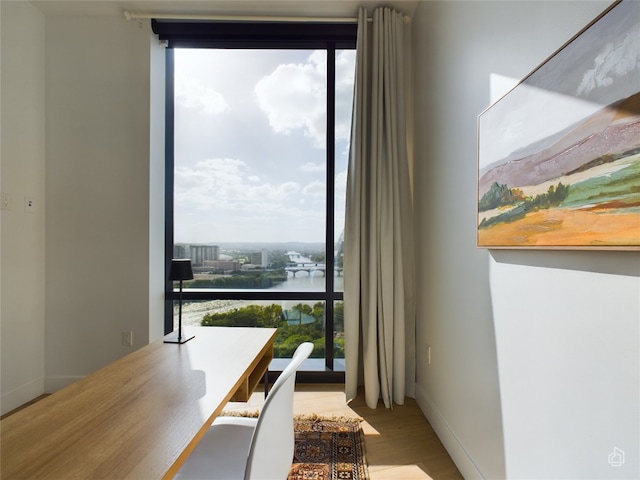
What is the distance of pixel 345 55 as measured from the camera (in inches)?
97.5

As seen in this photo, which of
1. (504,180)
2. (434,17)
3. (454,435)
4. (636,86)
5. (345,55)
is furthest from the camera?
(345,55)

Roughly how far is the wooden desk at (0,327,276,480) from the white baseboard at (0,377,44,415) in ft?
5.20

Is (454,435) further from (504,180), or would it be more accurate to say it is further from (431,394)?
(504,180)

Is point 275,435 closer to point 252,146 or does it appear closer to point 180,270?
point 180,270

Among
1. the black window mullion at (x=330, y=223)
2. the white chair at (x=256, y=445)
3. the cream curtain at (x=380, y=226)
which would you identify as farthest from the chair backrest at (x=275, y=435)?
the black window mullion at (x=330, y=223)

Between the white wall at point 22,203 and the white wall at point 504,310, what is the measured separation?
8.88ft

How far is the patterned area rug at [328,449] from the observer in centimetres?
154

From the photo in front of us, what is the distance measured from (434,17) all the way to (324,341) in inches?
91.8

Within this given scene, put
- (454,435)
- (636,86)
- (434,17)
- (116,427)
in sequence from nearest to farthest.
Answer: (636,86)
(116,427)
(454,435)
(434,17)

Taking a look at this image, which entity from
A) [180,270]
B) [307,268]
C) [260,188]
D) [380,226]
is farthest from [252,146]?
[180,270]

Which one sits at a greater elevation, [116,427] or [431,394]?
[116,427]

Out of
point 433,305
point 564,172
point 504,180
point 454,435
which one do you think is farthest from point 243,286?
point 564,172

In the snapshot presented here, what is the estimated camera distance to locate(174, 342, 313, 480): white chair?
79 centimetres

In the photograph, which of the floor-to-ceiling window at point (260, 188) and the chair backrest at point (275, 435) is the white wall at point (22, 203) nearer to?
the floor-to-ceiling window at point (260, 188)
